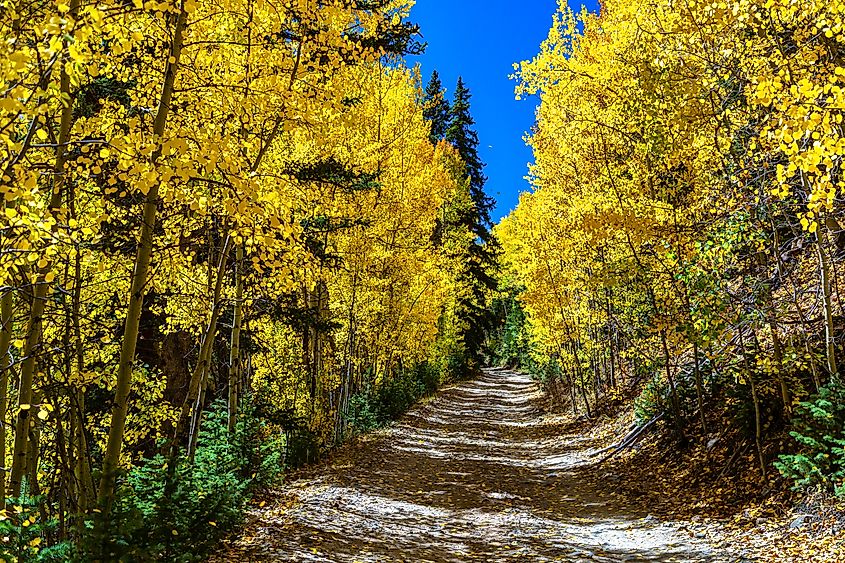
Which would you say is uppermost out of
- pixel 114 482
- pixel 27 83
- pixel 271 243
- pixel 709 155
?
pixel 709 155

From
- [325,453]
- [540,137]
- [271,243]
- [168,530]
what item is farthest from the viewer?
[540,137]

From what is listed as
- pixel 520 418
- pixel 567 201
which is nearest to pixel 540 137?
pixel 567 201

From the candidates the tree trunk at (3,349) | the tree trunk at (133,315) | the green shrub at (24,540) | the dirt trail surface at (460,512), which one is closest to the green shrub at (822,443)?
the dirt trail surface at (460,512)

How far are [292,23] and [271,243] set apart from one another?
443 centimetres

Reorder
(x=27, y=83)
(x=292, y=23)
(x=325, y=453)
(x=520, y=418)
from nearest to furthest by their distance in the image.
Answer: (x=27, y=83), (x=292, y=23), (x=325, y=453), (x=520, y=418)

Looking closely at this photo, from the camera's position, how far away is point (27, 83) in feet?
10.8

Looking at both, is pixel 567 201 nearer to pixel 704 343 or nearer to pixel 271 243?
pixel 704 343

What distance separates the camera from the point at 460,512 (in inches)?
332

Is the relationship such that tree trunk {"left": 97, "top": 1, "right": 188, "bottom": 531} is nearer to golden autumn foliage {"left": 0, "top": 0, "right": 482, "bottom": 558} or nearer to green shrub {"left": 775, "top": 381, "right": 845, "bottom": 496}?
golden autumn foliage {"left": 0, "top": 0, "right": 482, "bottom": 558}

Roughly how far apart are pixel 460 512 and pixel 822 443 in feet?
14.9

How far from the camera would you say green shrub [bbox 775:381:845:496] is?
634 cm

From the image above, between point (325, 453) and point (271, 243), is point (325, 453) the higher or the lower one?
the lower one

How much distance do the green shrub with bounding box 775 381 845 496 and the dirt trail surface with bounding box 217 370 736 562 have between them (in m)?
1.34

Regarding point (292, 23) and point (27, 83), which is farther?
point (292, 23)
